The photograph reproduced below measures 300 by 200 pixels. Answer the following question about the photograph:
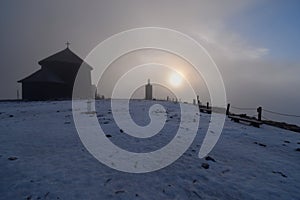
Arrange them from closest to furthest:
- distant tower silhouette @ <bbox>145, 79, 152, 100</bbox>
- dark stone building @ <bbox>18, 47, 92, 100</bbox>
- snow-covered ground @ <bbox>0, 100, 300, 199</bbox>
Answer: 1. snow-covered ground @ <bbox>0, 100, 300, 199</bbox>
2. dark stone building @ <bbox>18, 47, 92, 100</bbox>
3. distant tower silhouette @ <bbox>145, 79, 152, 100</bbox>

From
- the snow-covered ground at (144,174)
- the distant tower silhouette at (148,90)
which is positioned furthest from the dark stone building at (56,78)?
the snow-covered ground at (144,174)

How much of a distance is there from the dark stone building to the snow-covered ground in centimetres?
2910

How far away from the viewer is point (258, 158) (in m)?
8.30

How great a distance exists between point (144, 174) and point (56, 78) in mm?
36171

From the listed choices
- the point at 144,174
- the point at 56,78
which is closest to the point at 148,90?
the point at 56,78

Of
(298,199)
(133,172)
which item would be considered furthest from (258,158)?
(133,172)

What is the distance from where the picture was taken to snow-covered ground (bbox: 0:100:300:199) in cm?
564

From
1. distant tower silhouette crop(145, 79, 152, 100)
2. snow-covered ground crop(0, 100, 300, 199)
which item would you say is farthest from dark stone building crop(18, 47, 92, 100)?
snow-covered ground crop(0, 100, 300, 199)

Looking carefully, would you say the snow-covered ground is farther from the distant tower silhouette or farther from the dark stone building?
the distant tower silhouette

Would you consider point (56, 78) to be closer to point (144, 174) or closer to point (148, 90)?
point (148, 90)

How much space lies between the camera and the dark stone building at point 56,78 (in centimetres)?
3700

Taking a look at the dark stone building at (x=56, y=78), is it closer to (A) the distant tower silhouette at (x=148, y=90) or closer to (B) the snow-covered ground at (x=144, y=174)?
(A) the distant tower silhouette at (x=148, y=90)

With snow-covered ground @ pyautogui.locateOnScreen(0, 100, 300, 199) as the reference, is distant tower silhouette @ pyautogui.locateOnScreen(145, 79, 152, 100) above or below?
above

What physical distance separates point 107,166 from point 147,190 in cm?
178
